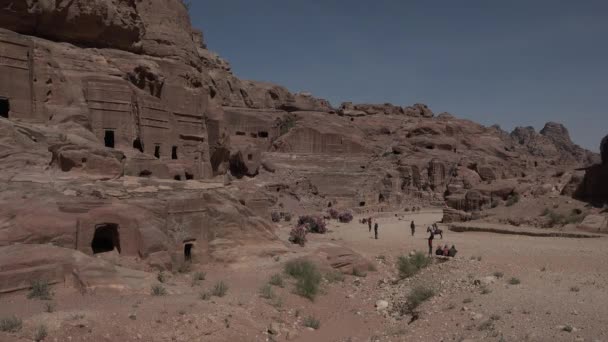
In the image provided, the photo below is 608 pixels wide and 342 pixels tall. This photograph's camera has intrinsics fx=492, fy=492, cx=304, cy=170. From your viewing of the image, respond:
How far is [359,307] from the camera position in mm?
15953

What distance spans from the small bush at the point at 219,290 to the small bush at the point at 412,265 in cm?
702

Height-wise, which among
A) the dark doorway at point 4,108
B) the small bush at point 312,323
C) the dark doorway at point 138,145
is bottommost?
the small bush at point 312,323

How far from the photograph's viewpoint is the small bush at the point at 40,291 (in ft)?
38.5

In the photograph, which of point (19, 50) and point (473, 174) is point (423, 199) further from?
point (19, 50)

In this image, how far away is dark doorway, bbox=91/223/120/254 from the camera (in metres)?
15.1

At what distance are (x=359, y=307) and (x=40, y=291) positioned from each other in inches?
364

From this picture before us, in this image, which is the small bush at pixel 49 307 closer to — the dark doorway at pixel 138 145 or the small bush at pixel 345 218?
the dark doorway at pixel 138 145

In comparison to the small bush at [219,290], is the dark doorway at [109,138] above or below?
above

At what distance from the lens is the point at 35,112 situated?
19688 mm

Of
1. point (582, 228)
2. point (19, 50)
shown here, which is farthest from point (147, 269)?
point (582, 228)

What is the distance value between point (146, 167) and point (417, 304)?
1250 centimetres

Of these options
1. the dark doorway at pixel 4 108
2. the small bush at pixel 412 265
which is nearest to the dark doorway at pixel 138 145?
the dark doorway at pixel 4 108

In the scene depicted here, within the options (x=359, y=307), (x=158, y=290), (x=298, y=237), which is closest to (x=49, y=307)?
(x=158, y=290)

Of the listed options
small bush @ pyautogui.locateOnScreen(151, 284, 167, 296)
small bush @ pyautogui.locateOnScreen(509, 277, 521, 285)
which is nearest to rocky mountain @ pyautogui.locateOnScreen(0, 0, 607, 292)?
small bush @ pyautogui.locateOnScreen(151, 284, 167, 296)
